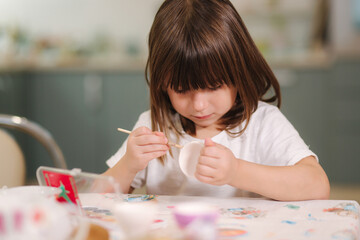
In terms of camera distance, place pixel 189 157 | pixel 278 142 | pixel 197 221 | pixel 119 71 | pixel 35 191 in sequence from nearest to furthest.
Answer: pixel 197 221, pixel 35 191, pixel 189 157, pixel 278 142, pixel 119 71

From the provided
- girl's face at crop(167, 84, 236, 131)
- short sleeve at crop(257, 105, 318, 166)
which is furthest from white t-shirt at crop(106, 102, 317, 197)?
girl's face at crop(167, 84, 236, 131)

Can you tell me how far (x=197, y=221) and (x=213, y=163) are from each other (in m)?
0.27

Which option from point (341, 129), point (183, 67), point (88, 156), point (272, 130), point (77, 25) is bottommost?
point (88, 156)

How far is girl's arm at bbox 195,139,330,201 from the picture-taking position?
70 cm

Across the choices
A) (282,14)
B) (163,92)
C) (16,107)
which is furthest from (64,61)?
(163,92)

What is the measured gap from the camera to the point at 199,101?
87 centimetres

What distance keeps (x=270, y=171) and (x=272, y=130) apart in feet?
0.71

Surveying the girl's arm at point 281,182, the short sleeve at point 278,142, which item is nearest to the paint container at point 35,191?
the girl's arm at point 281,182

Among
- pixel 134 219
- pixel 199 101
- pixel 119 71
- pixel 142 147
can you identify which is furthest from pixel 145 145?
pixel 119 71

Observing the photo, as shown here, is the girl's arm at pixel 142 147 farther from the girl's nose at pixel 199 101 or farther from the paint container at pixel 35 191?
the paint container at pixel 35 191

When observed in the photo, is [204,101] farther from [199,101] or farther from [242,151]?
[242,151]

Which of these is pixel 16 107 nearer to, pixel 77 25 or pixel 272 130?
pixel 77 25

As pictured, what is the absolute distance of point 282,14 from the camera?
337 cm

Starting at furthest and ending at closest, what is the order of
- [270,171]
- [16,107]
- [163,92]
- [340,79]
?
[16,107] < [340,79] < [163,92] < [270,171]
